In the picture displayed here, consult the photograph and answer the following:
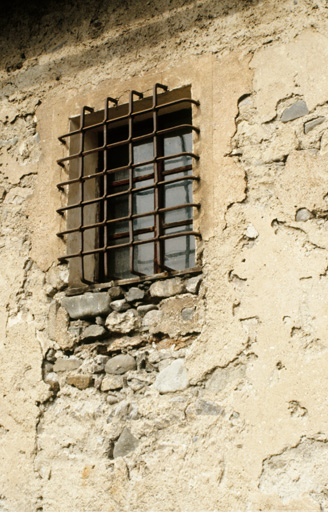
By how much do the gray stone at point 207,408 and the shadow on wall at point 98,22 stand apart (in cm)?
175

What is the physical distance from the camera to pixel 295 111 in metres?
2.71

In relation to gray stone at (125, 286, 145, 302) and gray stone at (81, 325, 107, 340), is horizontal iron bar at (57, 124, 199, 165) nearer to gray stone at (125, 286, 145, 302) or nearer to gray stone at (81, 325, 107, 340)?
gray stone at (125, 286, 145, 302)

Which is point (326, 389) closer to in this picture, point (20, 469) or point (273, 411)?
point (273, 411)

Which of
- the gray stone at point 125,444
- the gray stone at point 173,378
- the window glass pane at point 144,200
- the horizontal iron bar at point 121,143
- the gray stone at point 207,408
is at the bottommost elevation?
the gray stone at point 125,444

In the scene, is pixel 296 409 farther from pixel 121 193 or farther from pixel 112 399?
pixel 121 193

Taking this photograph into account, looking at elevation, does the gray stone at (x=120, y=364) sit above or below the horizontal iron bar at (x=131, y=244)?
below

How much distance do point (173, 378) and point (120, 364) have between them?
0.26m

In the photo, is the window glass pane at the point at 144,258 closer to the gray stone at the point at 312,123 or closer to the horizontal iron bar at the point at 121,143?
the horizontal iron bar at the point at 121,143

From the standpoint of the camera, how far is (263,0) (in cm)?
297

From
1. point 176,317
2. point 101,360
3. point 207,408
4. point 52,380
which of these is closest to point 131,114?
point 176,317

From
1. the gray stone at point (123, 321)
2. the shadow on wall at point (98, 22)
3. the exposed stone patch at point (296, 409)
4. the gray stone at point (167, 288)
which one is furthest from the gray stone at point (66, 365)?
the shadow on wall at point (98, 22)

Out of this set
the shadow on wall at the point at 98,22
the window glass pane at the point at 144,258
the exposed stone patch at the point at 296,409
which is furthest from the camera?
the shadow on wall at the point at 98,22

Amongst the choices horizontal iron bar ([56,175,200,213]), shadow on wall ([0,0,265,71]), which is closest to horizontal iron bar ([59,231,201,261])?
horizontal iron bar ([56,175,200,213])

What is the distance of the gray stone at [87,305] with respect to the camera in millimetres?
2852
